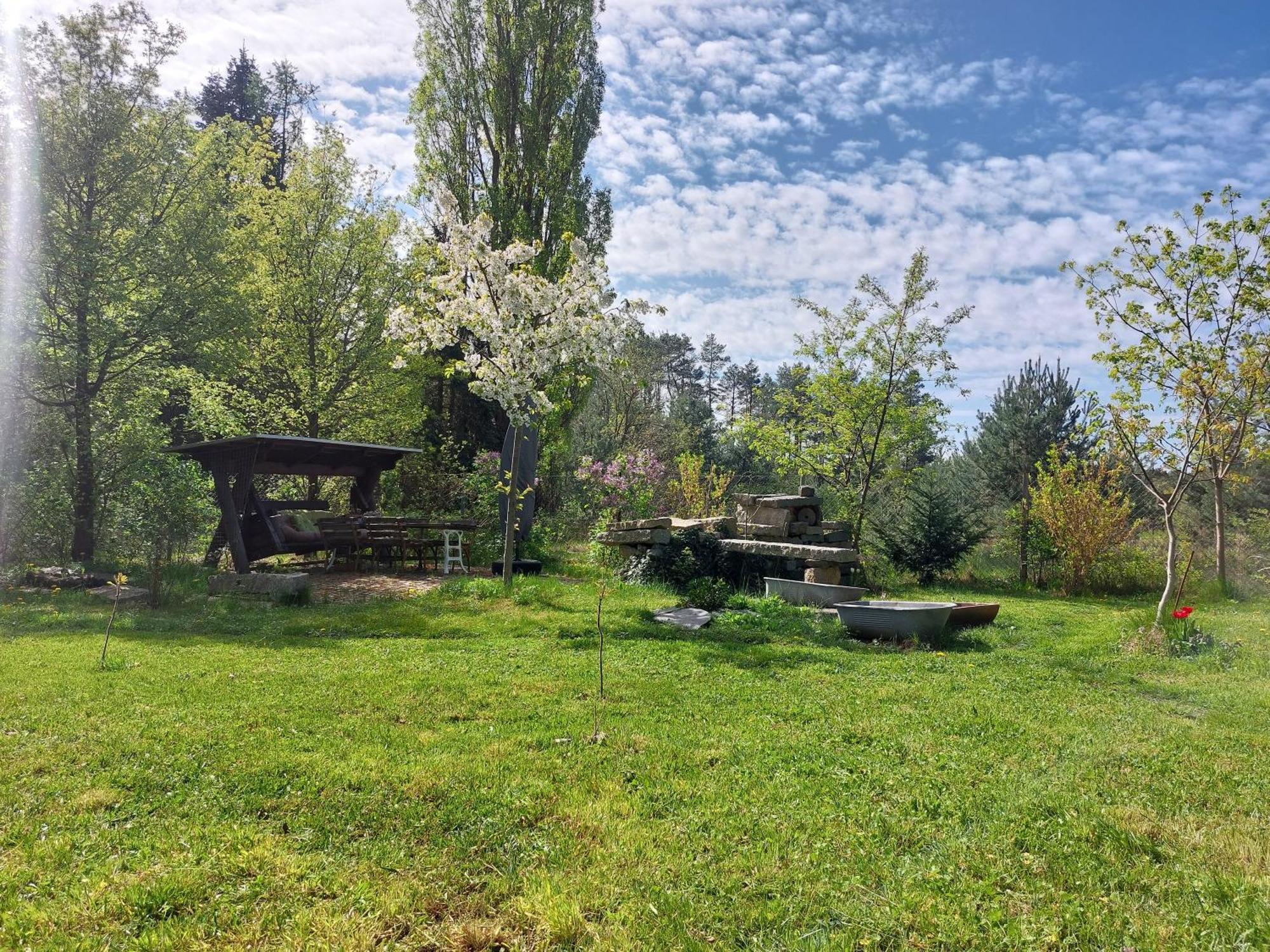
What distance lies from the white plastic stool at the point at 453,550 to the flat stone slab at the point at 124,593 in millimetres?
4152

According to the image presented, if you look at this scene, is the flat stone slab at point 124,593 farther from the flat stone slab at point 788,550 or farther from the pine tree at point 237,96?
the pine tree at point 237,96

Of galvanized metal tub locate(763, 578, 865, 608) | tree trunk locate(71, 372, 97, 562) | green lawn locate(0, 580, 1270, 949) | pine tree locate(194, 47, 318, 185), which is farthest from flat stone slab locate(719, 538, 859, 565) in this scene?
pine tree locate(194, 47, 318, 185)

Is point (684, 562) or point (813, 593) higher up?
point (684, 562)

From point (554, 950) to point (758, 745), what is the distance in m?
2.00

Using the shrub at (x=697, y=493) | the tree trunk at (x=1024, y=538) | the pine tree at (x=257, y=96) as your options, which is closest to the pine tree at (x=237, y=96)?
the pine tree at (x=257, y=96)

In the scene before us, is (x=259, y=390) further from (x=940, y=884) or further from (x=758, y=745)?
(x=940, y=884)

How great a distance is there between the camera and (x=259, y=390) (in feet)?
56.3

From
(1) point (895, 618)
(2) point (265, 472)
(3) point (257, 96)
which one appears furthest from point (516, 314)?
(3) point (257, 96)

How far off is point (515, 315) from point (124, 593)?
5.84 meters

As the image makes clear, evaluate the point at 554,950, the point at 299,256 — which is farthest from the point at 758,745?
the point at 299,256

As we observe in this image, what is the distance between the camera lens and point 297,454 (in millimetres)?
11773

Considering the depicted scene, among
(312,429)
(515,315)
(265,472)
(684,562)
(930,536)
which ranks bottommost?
(684,562)

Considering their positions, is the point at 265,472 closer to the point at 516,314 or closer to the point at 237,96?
the point at 516,314

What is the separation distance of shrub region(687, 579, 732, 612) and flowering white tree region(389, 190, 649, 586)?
8.77ft
